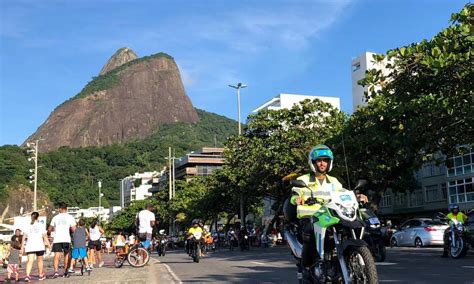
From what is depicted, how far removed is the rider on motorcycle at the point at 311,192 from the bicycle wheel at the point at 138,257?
989 centimetres

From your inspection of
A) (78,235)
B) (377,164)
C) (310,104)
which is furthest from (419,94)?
(310,104)

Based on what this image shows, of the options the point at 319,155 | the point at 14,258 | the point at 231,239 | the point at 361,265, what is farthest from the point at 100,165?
the point at 361,265

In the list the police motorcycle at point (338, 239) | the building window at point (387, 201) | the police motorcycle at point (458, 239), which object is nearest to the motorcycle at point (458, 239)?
the police motorcycle at point (458, 239)

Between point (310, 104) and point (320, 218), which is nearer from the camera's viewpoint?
point (320, 218)

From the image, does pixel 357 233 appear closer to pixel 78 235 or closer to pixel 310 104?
pixel 78 235

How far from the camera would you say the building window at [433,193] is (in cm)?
5062

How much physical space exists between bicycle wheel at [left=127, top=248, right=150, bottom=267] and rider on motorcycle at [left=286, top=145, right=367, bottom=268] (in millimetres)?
9888

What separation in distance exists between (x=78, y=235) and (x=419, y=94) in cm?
1083

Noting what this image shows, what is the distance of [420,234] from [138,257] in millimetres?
14969

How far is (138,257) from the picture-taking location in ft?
49.7

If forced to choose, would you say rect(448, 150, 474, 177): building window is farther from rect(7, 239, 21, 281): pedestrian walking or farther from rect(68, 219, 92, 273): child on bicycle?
rect(7, 239, 21, 281): pedestrian walking

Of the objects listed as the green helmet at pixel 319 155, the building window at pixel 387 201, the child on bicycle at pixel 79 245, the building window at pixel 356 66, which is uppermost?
the building window at pixel 356 66

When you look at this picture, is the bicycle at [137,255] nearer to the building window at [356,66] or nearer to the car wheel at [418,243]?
the car wheel at [418,243]

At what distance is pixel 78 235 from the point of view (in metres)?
14.7
